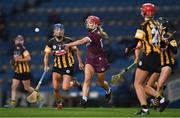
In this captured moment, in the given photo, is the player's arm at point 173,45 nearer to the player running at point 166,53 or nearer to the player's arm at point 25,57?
the player running at point 166,53

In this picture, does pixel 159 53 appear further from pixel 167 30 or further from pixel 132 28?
pixel 132 28

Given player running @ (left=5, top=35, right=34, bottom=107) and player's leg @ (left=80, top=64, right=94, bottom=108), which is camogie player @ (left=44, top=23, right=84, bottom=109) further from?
player running @ (left=5, top=35, right=34, bottom=107)

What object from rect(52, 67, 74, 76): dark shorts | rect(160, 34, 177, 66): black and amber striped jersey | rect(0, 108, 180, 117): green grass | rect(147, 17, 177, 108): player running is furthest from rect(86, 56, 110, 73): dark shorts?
rect(160, 34, 177, 66): black and amber striped jersey

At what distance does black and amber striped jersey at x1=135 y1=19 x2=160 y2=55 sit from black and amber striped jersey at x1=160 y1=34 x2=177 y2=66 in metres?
→ 1.12

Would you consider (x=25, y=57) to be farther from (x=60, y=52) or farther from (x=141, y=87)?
(x=141, y=87)

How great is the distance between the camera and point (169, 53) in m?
12.8

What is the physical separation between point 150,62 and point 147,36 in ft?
1.47

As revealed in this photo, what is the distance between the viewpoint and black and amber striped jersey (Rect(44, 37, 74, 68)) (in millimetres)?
13914

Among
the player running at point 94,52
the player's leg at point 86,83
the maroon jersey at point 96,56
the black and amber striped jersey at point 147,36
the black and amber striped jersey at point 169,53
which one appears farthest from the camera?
the maroon jersey at point 96,56

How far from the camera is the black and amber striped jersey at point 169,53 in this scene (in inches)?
497

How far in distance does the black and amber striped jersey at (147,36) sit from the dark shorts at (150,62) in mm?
84

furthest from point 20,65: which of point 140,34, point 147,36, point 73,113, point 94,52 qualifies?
point 140,34

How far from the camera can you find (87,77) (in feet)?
43.0

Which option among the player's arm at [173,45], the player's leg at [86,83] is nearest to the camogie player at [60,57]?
the player's leg at [86,83]
